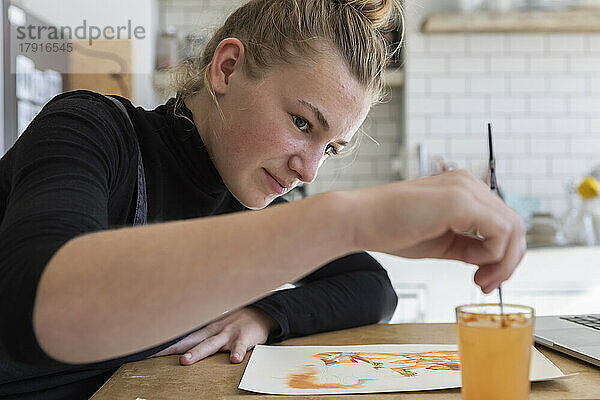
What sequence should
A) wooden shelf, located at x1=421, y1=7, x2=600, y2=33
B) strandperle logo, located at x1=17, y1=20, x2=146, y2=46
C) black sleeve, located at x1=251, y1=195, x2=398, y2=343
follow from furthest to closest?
wooden shelf, located at x1=421, y1=7, x2=600, y2=33
strandperle logo, located at x1=17, y1=20, x2=146, y2=46
black sleeve, located at x1=251, y1=195, x2=398, y2=343

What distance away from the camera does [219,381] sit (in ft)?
3.27

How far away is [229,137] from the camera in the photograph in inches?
51.6

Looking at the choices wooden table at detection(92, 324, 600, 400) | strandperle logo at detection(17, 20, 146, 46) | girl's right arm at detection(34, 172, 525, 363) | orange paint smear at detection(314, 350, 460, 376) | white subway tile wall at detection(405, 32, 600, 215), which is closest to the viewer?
girl's right arm at detection(34, 172, 525, 363)

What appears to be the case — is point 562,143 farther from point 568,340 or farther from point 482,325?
point 482,325

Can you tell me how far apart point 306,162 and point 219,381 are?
1.42ft

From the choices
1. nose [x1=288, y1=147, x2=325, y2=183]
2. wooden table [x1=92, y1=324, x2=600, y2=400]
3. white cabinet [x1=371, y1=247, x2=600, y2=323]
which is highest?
nose [x1=288, y1=147, x2=325, y2=183]

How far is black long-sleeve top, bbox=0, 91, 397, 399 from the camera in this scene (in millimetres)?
739

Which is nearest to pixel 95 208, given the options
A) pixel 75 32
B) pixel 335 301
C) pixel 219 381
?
pixel 219 381

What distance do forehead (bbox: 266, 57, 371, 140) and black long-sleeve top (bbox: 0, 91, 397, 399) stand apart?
0.23 metres

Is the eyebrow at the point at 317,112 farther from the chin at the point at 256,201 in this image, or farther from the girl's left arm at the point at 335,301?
the girl's left arm at the point at 335,301

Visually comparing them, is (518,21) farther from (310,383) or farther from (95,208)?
(95,208)

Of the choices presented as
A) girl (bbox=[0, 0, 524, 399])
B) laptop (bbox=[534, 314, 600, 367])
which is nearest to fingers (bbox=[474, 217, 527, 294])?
girl (bbox=[0, 0, 524, 399])

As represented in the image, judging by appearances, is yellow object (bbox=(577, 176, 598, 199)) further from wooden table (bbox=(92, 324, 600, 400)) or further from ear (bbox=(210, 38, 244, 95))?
ear (bbox=(210, 38, 244, 95))

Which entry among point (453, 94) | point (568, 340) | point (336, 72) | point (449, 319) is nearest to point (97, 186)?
point (336, 72)
